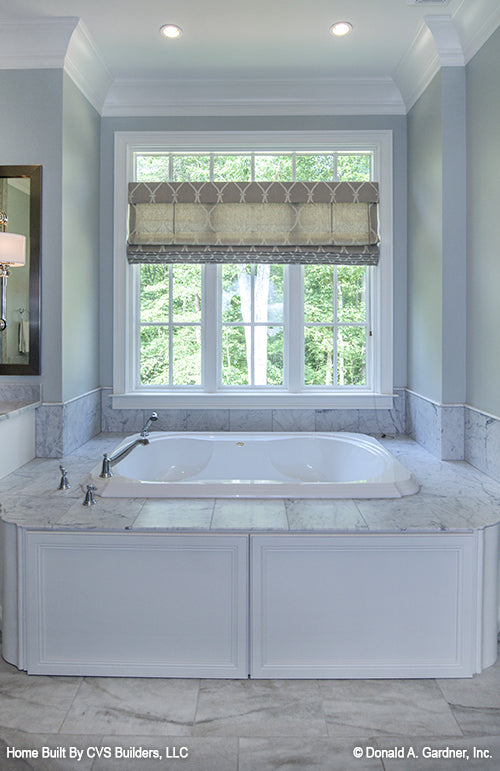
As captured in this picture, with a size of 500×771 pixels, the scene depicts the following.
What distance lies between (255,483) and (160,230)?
73.9 inches

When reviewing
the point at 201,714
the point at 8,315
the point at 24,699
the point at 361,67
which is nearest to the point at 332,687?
the point at 201,714

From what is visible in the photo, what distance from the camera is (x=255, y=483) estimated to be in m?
2.22

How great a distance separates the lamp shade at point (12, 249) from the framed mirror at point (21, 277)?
0.09 m

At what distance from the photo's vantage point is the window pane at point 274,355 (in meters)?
3.56

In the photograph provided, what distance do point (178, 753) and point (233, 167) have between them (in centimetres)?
309

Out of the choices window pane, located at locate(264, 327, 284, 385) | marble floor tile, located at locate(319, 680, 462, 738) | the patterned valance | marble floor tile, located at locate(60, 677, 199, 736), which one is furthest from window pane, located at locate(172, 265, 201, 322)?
marble floor tile, located at locate(319, 680, 462, 738)

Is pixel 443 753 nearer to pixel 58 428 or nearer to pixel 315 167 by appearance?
pixel 58 428

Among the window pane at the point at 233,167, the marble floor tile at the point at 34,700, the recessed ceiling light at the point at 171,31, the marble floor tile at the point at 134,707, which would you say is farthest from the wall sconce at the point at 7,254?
the marble floor tile at the point at 134,707

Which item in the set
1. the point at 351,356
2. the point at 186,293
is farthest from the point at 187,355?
the point at 351,356

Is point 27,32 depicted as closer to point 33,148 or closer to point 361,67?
point 33,148

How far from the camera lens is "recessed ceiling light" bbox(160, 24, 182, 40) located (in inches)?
107

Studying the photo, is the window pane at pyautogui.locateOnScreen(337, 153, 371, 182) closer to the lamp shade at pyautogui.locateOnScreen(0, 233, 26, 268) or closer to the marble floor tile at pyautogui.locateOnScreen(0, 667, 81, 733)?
the lamp shade at pyautogui.locateOnScreen(0, 233, 26, 268)

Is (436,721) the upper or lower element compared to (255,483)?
lower

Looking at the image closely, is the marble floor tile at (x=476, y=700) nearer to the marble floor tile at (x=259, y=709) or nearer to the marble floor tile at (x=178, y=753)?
the marble floor tile at (x=259, y=709)
